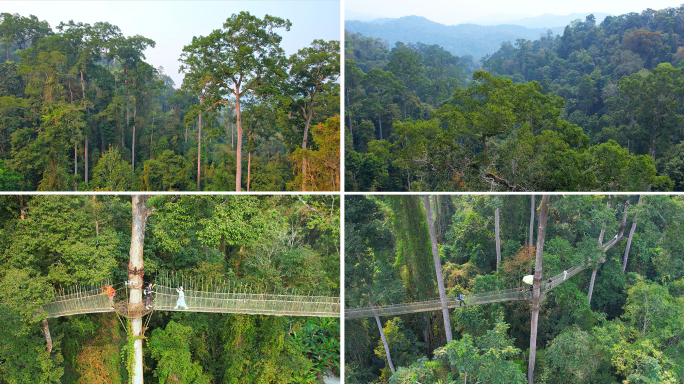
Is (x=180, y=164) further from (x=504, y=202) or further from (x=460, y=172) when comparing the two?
(x=504, y=202)

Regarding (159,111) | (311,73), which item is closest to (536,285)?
(311,73)

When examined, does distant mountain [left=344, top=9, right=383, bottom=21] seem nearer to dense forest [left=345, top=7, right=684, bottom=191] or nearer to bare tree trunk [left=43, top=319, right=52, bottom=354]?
dense forest [left=345, top=7, right=684, bottom=191]

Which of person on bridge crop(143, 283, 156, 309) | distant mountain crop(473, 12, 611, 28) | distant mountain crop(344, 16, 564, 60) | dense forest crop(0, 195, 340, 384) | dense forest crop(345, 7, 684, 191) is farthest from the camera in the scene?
distant mountain crop(473, 12, 611, 28)

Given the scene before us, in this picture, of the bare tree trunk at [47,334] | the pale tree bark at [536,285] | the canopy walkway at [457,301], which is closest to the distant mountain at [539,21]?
the pale tree bark at [536,285]

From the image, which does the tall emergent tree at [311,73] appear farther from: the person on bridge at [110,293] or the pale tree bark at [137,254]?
the person on bridge at [110,293]

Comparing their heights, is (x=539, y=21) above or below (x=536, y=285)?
above

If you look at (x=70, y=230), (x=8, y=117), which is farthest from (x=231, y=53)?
(x=8, y=117)

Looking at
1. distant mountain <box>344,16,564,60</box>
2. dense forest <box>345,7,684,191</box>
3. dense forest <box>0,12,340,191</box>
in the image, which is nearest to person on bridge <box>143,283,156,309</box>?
dense forest <box>0,12,340,191</box>

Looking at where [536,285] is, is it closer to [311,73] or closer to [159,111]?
[311,73]
